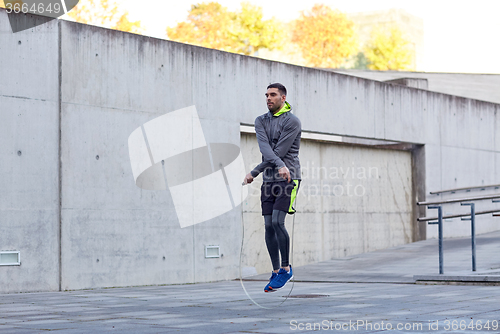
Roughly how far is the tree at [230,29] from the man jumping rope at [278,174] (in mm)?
46691

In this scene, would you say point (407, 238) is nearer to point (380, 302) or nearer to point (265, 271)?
point (265, 271)

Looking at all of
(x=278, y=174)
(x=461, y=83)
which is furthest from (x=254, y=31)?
(x=278, y=174)

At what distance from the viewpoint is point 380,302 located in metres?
7.04

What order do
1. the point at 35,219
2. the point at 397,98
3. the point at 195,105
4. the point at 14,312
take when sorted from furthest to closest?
the point at 397,98 → the point at 195,105 → the point at 35,219 → the point at 14,312

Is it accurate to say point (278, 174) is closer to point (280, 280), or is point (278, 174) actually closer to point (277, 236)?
point (277, 236)

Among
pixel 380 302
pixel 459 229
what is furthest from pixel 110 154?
pixel 459 229

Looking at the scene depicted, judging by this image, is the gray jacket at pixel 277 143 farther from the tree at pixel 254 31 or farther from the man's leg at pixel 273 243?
the tree at pixel 254 31

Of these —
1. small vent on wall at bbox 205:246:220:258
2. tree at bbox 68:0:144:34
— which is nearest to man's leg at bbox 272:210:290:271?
small vent on wall at bbox 205:246:220:258

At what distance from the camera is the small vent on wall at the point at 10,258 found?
924cm

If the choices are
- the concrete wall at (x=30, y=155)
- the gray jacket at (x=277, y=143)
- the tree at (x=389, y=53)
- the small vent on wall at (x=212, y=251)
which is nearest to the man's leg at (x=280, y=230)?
the gray jacket at (x=277, y=143)

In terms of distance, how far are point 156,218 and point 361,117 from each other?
6029 mm

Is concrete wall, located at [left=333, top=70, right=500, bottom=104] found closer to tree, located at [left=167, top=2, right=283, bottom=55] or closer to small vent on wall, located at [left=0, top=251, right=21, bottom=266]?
small vent on wall, located at [left=0, top=251, right=21, bottom=266]

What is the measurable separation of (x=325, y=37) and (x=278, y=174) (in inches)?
2099

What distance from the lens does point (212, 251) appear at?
1196 cm
